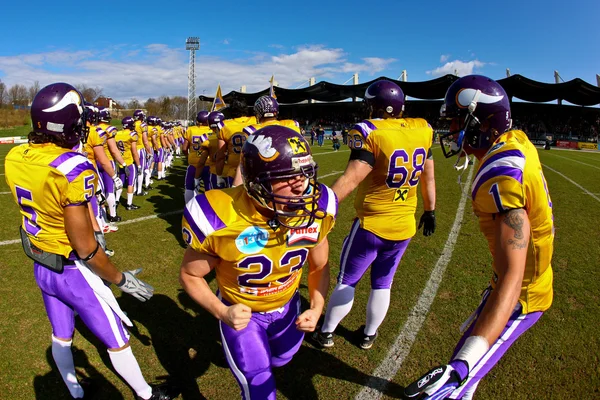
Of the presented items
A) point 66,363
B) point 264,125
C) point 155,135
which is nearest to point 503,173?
point 66,363

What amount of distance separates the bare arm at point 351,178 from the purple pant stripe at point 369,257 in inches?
21.3

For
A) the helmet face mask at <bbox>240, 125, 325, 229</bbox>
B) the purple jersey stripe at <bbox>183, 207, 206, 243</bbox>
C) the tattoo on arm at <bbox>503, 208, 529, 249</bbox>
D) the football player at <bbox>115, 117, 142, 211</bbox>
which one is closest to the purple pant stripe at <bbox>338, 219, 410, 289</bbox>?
the helmet face mask at <bbox>240, 125, 325, 229</bbox>

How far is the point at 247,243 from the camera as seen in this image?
6.64ft

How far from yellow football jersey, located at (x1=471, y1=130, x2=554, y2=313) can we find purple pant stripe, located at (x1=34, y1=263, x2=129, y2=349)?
2.61 m

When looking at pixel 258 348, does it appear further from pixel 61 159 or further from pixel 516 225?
pixel 61 159

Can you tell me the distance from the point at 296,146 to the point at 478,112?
48.5 inches

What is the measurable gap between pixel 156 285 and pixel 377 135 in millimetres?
3602

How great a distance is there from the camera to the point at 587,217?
8984 millimetres

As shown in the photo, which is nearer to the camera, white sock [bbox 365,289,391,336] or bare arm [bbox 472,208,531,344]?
bare arm [bbox 472,208,531,344]

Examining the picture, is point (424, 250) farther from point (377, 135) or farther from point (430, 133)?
point (377, 135)

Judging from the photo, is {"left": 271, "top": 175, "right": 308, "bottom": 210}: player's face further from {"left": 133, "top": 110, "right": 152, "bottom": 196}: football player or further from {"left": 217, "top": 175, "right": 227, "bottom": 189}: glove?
{"left": 133, "top": 110, "right": 152, "bottom": 196}: football player

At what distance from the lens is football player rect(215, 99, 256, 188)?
19.7 feet

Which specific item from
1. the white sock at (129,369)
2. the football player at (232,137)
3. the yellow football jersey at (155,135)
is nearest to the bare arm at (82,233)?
the white sock at (129,369)

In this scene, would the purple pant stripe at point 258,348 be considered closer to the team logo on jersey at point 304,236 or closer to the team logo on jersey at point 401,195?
the team logo on jersey at point 304,236
